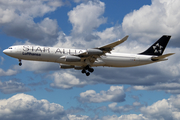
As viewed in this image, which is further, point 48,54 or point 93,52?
point 48,54

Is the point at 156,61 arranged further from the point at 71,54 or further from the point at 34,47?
the point at 34,47

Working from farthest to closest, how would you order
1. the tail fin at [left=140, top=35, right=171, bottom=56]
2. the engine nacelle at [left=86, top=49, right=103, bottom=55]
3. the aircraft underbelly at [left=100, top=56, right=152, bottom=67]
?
the tail fin at [left=140, top=35, right=171, bottom=56], the aircraft underbelly at [left=100, top=56, right=152, bottom=67], the engine nacelle at [left=86, top=49, right=103, bottom=55]

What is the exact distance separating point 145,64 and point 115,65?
327 inches

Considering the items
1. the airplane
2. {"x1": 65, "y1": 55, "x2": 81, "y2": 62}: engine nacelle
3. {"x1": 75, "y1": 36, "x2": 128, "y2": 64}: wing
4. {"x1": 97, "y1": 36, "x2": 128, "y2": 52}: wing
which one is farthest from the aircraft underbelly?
{"x1": 65, "y1": 55, "x2": 81, "y2": 62}: engine nacelle

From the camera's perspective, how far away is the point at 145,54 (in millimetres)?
63344

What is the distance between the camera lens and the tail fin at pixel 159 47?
210 ft

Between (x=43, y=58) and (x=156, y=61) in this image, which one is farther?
(x=156, y=61)

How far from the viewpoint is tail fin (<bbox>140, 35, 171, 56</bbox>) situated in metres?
63.9

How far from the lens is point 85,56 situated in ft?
182

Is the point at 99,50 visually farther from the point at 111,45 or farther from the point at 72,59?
the point at 72,59

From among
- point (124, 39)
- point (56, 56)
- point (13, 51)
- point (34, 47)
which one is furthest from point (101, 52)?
point (13, 51)

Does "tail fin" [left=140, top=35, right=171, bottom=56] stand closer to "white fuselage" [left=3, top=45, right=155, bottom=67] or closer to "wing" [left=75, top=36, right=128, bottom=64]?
"white fuselage" [left=3, top=45, right=155, bottom=67]

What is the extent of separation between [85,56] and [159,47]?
70.7ft

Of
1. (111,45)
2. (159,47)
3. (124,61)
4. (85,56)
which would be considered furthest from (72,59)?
(159,47)
